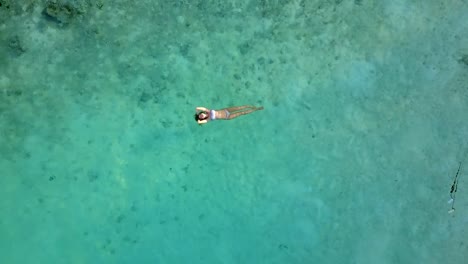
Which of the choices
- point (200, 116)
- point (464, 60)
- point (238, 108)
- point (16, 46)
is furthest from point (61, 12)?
point (464, 60)

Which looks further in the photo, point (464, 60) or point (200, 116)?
point (464, 60)

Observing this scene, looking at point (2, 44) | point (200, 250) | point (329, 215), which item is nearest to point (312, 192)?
point (329, 215)

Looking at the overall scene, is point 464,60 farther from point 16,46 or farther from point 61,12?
point 16,46

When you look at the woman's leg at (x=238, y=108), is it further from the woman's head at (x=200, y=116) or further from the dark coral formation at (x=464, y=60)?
the dark coral formation at (x=464, y=60)

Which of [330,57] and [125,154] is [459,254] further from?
[125,154]

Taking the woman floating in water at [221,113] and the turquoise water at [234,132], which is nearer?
the woman floating in water at [221,113]

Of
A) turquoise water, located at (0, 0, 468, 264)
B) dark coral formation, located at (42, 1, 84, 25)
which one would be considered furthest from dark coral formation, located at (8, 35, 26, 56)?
dark coral formation, located at (42, 1, 84, 25)

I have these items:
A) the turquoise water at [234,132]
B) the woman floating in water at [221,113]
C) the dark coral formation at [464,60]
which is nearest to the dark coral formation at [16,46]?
the turquoise water at [234,132]

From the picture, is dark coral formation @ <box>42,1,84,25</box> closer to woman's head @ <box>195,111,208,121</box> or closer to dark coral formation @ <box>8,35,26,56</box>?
dark coral formation @ <box>8,35,26,56</box>
